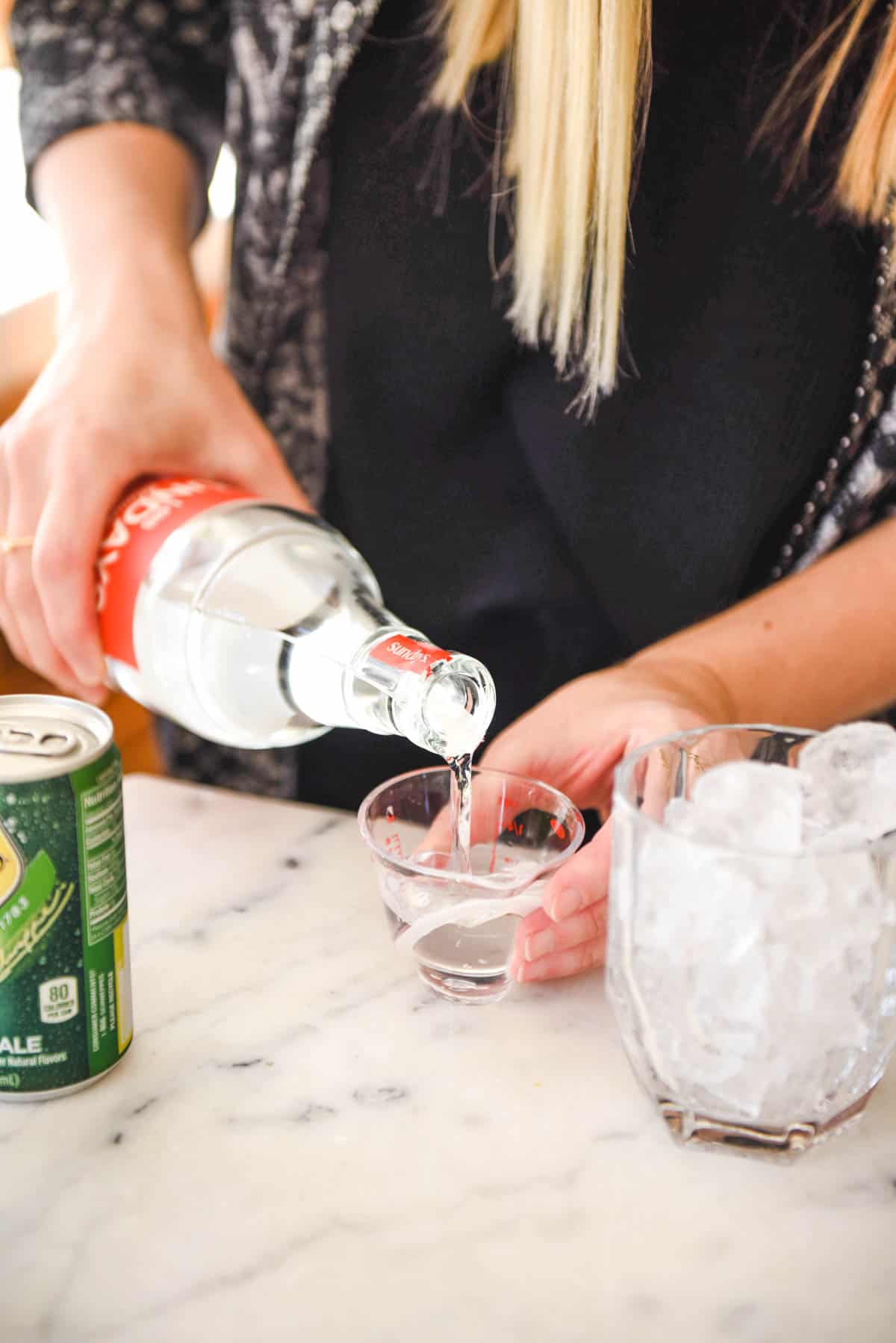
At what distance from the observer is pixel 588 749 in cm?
78

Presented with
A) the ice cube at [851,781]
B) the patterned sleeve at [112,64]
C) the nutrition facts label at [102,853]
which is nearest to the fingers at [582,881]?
the ice cube at [851,781]

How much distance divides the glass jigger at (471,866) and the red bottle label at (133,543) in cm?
19

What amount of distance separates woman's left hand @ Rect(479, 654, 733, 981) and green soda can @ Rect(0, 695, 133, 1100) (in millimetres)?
219

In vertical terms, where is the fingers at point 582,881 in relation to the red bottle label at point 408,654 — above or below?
below

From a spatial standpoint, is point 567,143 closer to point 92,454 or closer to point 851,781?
point 92,454

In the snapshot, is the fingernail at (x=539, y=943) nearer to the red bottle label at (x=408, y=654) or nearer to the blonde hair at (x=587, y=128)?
the red bottle label at (x=408, y=654)

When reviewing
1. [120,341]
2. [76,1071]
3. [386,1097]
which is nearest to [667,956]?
[386,1097]

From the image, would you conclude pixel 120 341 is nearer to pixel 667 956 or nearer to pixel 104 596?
pixel 104 596

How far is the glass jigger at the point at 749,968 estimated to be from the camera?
1.72 ft

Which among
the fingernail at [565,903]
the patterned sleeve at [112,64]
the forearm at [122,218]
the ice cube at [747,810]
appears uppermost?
the patterned sleeve at [112,64]

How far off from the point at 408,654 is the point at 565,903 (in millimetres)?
153

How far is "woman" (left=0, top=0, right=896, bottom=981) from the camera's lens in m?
0.85

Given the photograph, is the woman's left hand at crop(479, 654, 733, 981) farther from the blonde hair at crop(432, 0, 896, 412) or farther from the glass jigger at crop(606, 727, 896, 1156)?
the blonde hair at crop(432, 0, 896, 412)

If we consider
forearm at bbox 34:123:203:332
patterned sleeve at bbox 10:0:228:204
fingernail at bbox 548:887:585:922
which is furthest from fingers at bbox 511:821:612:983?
patterned sleeve at bbox 10:0:228:204
